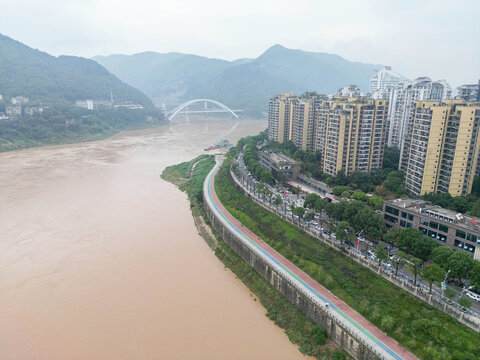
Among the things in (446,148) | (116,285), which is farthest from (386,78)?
(116,285)

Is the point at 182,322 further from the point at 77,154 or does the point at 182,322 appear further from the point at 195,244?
the point at 77,154

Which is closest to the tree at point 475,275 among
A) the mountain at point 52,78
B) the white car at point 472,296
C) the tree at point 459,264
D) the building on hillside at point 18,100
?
the tree at point 459,264

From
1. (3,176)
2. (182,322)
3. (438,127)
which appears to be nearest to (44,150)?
(3,176)

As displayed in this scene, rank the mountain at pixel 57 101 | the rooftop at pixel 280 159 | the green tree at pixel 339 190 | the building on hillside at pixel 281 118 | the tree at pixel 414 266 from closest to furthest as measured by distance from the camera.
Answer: the tree at pixel 414 266 < the green tree at pixel 339 190 < the rooftop at pixel 280 159 < the building on hillside at pixel 281 118 < the mountain at pixel 57 101

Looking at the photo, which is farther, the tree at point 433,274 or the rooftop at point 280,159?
the rooftop at point 280,159

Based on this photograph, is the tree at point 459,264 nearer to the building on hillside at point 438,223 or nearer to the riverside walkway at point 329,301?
the building on hillside at point 438,223

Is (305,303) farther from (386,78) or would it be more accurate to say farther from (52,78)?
(52,78)
